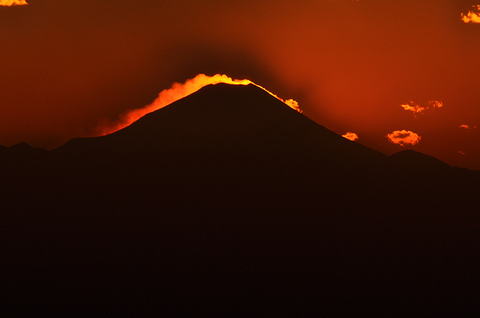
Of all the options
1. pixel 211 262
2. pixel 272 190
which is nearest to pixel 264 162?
pixel 272 190

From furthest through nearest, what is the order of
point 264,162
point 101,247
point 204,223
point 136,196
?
point 264,162
point 136,196
point 204,223
point 101,247

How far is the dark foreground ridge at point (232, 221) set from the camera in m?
60.2

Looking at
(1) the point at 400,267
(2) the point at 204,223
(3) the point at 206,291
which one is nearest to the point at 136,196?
(2) the point at 204,223

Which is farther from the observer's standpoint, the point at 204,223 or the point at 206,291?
the point at 204,223

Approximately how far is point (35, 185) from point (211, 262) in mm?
43893

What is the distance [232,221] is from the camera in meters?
77.3

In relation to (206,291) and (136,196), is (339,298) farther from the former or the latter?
(136,196)

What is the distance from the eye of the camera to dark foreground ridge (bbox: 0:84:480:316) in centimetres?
6022

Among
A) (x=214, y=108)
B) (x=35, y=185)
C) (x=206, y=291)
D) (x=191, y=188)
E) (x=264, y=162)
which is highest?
(x=214, y=108)

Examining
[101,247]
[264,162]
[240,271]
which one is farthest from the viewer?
[264,162]

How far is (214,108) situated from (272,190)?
32.8 meters

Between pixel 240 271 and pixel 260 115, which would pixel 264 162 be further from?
pixel 240 271

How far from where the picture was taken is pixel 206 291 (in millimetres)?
60219

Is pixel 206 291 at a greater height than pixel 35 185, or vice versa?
pixel 35 185
